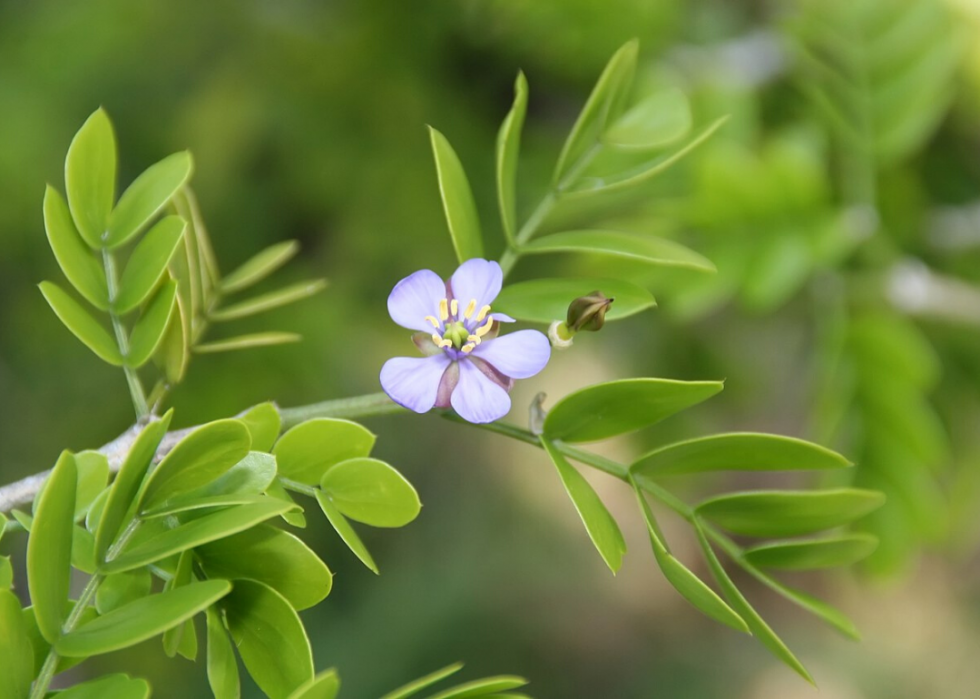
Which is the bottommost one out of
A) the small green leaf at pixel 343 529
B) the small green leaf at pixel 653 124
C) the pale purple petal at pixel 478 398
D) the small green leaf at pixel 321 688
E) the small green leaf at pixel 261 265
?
the small green leaf at pixel 321 688

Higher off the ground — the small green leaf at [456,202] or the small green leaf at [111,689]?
the small green leaf at [456,202]

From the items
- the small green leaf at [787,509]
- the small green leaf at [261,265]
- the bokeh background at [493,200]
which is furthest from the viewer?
the bokeh background at [493,200]

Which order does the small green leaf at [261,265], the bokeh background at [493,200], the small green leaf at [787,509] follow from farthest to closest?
1. the bokeh background at [493,200]
2. the small green leaf at [261,265]
3. the small green leaf at [787,509]

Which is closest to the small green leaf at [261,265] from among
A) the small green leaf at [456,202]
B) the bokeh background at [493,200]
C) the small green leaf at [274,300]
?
the small green leaf at [274,300]

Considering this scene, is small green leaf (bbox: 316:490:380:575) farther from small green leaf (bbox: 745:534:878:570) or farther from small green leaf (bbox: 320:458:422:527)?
small green leaf (bbox: 745:534:878:570)

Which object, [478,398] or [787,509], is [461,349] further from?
[787,509]

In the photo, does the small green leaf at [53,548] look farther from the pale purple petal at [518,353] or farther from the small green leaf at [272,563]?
the pale purple petal at [518,353]

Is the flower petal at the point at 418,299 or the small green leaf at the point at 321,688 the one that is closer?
the small green leaf at the point at 321,688

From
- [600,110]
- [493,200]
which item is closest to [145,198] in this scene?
[600,110]

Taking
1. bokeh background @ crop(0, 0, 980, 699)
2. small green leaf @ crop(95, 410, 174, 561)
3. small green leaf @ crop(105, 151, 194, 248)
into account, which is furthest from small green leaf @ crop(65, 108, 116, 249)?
bokeh background @ crop(0, 0, 980, 699)
